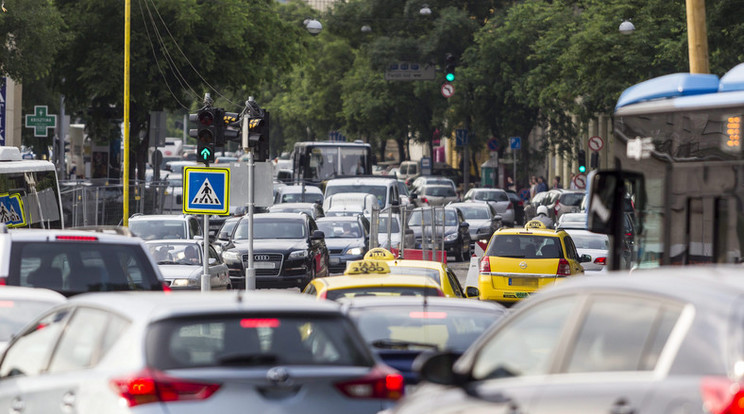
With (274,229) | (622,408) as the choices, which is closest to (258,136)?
(274,229)

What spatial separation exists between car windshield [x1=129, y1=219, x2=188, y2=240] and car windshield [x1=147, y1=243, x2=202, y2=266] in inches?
142

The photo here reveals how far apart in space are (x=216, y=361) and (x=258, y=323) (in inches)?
Answer: 10.9

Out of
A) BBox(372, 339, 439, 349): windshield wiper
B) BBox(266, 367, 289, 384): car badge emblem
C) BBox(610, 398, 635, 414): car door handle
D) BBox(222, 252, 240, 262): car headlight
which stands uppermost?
BBox(610, 398, 635, 414): car door handle

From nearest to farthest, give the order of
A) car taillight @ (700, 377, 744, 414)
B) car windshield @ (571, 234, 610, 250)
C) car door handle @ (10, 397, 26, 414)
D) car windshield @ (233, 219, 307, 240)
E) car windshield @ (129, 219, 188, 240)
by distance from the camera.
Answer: car taillight @ (700, 377, 744, 414)
car door handle @ (10, 397, 26, 414)
car windshield @ (571, 234, 610, 250)
car windshield @ (129, 219, 188, 240)
car windshield @ (233, 219, 307, 240)

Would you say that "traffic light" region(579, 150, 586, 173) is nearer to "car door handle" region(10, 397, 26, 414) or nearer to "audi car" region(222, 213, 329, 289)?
"audi car" region(222, 213, 329, 289)

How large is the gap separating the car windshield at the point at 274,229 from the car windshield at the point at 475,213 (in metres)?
12.4

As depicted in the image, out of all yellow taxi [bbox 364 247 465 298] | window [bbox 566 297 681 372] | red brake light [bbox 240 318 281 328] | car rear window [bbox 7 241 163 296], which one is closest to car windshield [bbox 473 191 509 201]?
yellow taxi [bbox 364 247 465 298]

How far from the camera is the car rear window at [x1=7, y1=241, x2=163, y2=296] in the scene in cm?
1155

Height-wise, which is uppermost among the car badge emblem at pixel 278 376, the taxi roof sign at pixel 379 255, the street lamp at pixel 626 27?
the street lamp at pixel 626 27

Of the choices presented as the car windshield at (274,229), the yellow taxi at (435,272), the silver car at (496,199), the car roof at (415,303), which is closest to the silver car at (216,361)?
the car roof at (415,303)

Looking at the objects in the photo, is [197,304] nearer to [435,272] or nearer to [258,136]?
[435,272]

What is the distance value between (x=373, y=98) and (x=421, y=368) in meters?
64.5

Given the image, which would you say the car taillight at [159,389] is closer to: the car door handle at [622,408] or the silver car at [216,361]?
the silver car at [216,361]

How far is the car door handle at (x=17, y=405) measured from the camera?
7.53 metres
